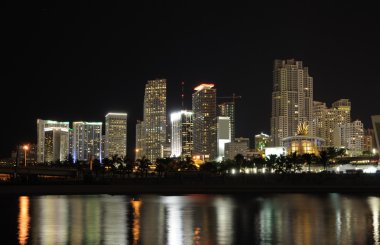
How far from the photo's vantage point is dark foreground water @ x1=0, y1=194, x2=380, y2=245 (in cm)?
2533

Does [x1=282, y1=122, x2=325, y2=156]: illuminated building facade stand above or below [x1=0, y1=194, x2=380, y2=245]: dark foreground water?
above

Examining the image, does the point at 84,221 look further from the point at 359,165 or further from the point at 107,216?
the point at 359,165

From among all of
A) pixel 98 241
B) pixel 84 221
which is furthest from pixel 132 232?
pixel 84 221

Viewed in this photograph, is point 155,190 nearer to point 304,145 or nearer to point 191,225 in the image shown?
point 191,225

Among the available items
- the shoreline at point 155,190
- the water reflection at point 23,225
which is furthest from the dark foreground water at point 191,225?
the shoreline at point 155,190

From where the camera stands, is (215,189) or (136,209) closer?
(136,209)

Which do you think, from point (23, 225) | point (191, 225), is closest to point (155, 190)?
point (23, 225)

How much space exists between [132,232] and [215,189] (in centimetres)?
5047

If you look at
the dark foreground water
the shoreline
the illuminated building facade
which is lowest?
the shoreline

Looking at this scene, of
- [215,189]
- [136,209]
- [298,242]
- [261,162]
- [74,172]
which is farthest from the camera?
[261,162]

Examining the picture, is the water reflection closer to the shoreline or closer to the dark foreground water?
the dark foreground water

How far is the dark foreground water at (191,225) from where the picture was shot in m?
25.3

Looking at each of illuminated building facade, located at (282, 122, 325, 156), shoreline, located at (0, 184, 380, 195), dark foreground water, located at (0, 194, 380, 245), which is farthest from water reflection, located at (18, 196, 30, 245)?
illuminated building facade, located at (282, 122, 325, 156)

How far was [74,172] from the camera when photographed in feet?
428
